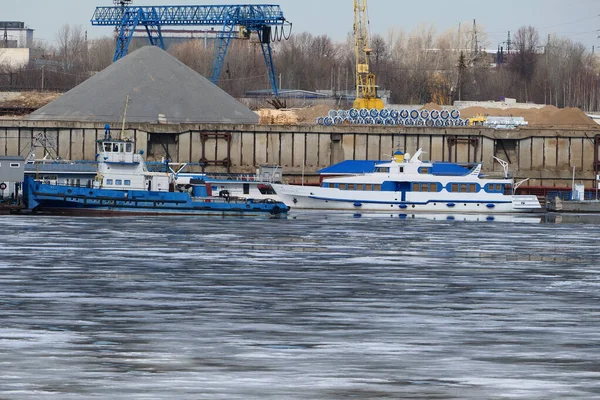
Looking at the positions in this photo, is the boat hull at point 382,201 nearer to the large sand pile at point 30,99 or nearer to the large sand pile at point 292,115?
the large sand pile at point 292,115

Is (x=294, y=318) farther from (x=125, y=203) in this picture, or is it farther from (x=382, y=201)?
(x=382, y=201)

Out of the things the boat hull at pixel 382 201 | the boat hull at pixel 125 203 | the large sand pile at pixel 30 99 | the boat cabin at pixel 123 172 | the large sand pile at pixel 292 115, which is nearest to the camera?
the boat hull at pixel 125 203

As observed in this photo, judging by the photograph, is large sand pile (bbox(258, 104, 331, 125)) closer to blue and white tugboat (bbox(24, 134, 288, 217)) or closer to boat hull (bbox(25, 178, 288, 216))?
blue and white tugboat (bbox(24, 134, 288, 217))

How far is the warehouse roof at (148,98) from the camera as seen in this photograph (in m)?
122

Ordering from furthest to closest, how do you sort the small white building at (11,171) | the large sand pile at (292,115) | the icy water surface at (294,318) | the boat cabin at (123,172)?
the large sand pile at (292,115) → the boat cabin at (123,172) → the small white building at (11,171) → the icy water surface at (294,318)

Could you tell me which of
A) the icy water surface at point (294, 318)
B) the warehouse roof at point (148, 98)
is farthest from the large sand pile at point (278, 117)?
the icy water surface at point (294, 318)

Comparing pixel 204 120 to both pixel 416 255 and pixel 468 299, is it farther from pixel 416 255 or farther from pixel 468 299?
pixel 468 299

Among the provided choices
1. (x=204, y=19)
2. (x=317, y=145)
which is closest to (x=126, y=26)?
(x=204, y=19)

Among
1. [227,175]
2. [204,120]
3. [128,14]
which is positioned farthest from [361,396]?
[128,14]

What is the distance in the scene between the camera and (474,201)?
93188mm

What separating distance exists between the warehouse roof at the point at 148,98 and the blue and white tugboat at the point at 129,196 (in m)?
32.9

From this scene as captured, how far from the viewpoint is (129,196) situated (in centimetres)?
8156

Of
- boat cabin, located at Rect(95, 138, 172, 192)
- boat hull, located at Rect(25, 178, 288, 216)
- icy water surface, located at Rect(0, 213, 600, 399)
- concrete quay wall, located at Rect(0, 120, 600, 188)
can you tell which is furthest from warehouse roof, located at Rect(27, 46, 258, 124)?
icy water surface, located at Rect(0, 213, 600, 399)

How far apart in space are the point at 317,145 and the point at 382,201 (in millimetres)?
21542
